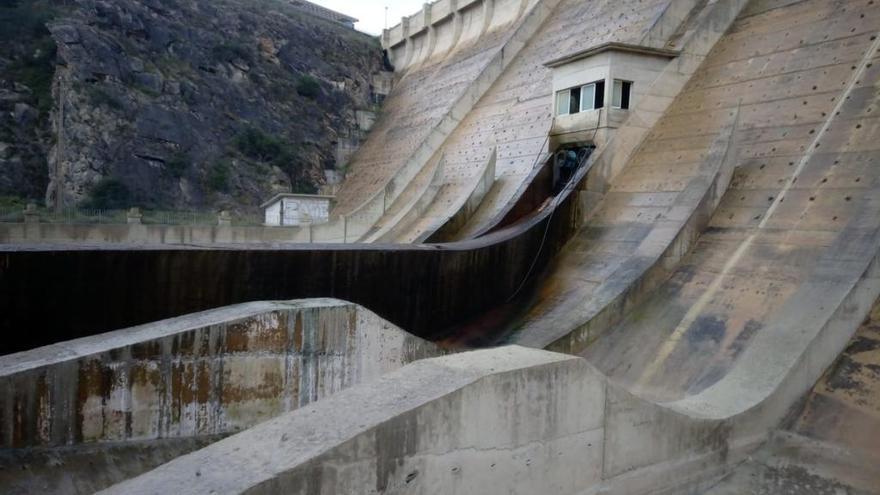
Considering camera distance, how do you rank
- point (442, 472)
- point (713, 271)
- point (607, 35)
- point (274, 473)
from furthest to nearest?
point (607, 35) → point (713, 271) → point (442, 472) → point (274, 473)

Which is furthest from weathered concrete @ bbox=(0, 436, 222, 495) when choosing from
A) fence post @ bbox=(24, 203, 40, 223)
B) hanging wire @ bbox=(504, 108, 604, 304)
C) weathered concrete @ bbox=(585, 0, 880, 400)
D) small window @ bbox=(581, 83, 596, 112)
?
fence post @ bbox=(24, 203, 40, 223)

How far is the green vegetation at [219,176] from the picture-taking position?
27453 millimetres

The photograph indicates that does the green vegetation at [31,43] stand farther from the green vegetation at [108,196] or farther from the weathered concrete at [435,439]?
Answer: the weathered concrete at [435,439]

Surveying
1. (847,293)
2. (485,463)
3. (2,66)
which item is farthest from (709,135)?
(2,66)

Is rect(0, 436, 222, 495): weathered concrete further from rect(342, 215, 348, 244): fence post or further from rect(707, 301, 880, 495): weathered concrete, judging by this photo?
rect(342, 215, 348, 244): fence post

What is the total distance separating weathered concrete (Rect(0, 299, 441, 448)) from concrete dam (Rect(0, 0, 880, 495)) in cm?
2

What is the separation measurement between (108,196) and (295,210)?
8.07 meters

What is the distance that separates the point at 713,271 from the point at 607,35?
1221 cm

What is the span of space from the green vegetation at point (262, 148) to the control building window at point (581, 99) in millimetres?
17982

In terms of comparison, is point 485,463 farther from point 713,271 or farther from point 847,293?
point 713,271

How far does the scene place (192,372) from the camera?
20.5 ft

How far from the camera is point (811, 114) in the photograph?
432 inches

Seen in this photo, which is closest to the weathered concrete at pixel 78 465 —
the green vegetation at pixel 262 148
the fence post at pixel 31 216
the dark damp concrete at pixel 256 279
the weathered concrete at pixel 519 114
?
the dark damp concrete at pixel 256 279

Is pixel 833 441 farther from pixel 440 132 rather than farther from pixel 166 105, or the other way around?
pixel 166 105
